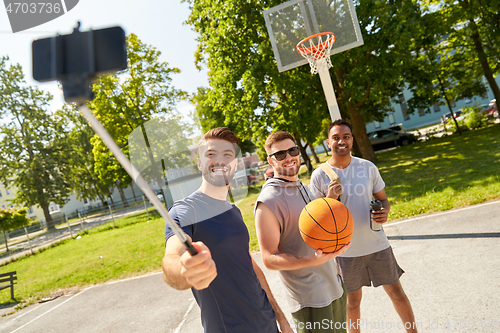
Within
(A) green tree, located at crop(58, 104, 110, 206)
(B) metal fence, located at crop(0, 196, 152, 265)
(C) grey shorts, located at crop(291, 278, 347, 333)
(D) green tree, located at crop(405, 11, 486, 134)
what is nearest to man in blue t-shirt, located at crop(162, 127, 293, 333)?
(C) grey shorts, located at crop(291, 278, 347, 333)

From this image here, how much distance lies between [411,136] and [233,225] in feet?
82.6

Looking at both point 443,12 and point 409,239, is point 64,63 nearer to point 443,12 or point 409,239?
point 409,239

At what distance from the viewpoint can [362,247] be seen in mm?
3121

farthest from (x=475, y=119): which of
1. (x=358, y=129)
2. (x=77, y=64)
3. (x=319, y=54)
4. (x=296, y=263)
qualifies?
(x=77, y=64)

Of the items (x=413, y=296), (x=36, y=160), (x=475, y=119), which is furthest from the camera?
(x=36, y=160)

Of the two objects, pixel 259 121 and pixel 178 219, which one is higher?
pixel 259 121

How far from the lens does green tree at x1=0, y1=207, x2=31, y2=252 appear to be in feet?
62.8

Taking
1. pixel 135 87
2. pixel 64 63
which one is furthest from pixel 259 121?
pixel 64 63

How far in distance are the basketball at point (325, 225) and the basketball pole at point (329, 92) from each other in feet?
11.6

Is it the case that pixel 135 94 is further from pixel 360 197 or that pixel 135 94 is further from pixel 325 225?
pixel 360 197

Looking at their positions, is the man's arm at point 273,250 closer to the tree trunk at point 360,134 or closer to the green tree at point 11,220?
the tree trunk at point 360,134

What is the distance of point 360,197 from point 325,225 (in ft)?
3.56

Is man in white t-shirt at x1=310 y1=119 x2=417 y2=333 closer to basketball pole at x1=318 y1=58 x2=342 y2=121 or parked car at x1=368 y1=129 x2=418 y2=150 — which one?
basketball pole at x1=318 y1=58 x2=342 y2=121

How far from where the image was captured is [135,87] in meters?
2.62
